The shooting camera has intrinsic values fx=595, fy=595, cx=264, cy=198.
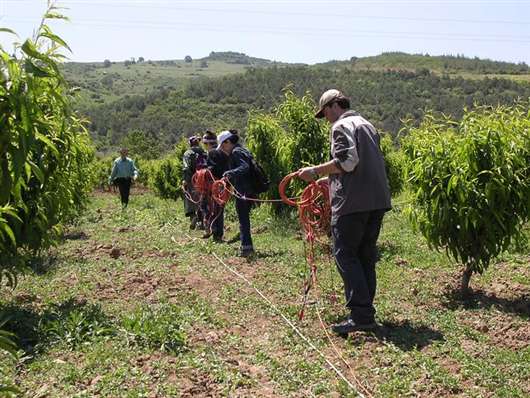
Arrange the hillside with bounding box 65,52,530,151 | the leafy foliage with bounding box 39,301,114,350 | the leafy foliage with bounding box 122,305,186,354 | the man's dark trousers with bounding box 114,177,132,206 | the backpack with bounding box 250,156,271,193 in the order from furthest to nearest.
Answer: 1. the hillside with bounding box 65,52,530,151
2. the man's dark trousers with bounding box 114,177,132,206
3. the backpack with bounding box 250,156,271,193
4. the leafy foliage with bounding box 39,301,114,350
5. the leafy foliage with bounding box 122,305,186,354

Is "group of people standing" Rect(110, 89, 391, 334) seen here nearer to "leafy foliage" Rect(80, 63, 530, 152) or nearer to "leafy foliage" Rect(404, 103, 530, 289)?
"leafy foliage" Rect(404, 103, 530, 289)

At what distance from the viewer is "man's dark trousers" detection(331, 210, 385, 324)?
5.44m

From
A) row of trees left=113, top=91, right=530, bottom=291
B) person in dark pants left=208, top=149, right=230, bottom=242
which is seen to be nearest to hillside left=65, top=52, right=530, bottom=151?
person in dark pants left=208, top=149, right=230, bottom=242

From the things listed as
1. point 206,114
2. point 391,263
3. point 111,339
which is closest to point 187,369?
point 111,339

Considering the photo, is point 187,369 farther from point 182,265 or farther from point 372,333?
point 182,265

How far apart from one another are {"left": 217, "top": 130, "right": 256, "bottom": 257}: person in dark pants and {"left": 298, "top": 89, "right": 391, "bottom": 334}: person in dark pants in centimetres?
360

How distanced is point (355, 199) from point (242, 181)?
13.5 ft

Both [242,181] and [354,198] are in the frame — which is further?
[242,181]

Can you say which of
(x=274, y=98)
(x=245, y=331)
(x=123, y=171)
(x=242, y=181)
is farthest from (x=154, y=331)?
(x=274, y=98)

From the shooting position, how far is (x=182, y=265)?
335 inches

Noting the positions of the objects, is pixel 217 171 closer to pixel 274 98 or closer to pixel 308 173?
pixel 308 173

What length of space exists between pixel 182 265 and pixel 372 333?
3.76 metres

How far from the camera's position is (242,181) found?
9297mm

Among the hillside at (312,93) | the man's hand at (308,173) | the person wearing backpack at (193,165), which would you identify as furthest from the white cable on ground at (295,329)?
the hillside at (312,93)
